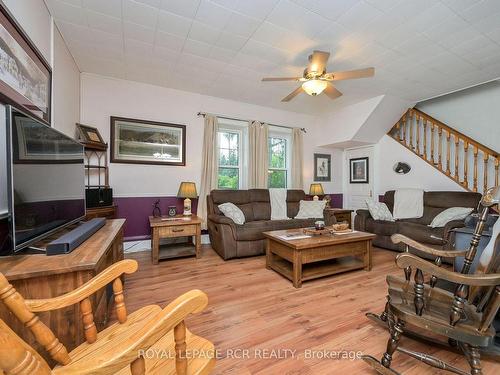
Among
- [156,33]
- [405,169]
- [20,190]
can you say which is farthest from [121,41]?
[405,169]

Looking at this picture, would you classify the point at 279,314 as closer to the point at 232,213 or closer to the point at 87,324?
the point at 87,324

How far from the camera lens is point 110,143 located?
11.0 ft

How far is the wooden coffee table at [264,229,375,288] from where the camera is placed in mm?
2332

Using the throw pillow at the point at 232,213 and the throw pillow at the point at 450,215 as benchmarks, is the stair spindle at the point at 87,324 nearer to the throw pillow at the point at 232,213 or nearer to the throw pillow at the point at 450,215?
the throw pillow at the point at 232,213

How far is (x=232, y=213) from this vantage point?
338cm

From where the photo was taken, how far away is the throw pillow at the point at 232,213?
10.9ft

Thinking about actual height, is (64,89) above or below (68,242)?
above

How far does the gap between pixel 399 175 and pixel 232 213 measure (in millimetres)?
3490

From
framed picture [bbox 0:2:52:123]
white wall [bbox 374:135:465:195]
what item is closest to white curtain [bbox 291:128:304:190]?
white wall [bbox 374:135:465:195]

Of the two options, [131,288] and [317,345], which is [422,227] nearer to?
[317,345]

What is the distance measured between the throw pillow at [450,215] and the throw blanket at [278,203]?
2.25 m

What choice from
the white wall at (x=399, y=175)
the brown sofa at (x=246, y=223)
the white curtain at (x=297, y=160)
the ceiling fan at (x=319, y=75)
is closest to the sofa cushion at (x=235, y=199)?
the brown sofa at (x=246, y=223)

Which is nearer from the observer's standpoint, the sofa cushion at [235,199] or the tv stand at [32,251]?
the tv stand at [32,251]

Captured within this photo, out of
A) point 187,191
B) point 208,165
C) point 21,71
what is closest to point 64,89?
point 21,71
